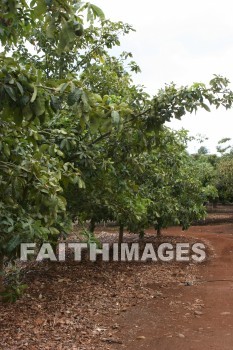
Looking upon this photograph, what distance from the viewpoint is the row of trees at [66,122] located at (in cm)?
255

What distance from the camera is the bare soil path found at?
5.57 metres

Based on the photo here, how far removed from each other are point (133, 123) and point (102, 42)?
412 cm

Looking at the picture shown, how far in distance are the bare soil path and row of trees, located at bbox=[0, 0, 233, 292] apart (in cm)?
168

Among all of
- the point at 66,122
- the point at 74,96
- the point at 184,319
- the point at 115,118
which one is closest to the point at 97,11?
the point at 74,96

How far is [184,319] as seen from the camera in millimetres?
6684

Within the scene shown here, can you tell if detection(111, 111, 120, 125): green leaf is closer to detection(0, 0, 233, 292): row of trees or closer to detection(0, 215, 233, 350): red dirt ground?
detection(0, 0, 233, 292): row of trees

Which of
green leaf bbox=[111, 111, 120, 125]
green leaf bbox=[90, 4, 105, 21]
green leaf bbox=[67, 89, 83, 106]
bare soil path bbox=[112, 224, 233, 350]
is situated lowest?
bare soil path bbox=[112, 224, 233, 350]

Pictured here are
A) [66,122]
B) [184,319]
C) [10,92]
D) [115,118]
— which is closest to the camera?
[10,92]

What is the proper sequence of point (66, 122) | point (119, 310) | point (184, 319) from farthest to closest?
point (119, 310) → point (184, 319) → point (66, 122)

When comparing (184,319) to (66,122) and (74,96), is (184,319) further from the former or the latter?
(74,96)

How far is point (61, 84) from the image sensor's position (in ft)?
A: 8.62

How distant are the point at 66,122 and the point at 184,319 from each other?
3.54 m

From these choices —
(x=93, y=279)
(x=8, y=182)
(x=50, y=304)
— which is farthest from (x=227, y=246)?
(x=8, y=182)

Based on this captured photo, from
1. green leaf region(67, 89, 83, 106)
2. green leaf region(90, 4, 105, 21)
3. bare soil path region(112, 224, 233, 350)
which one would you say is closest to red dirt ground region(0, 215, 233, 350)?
bare soil path region(112, 224, 233, 350)
